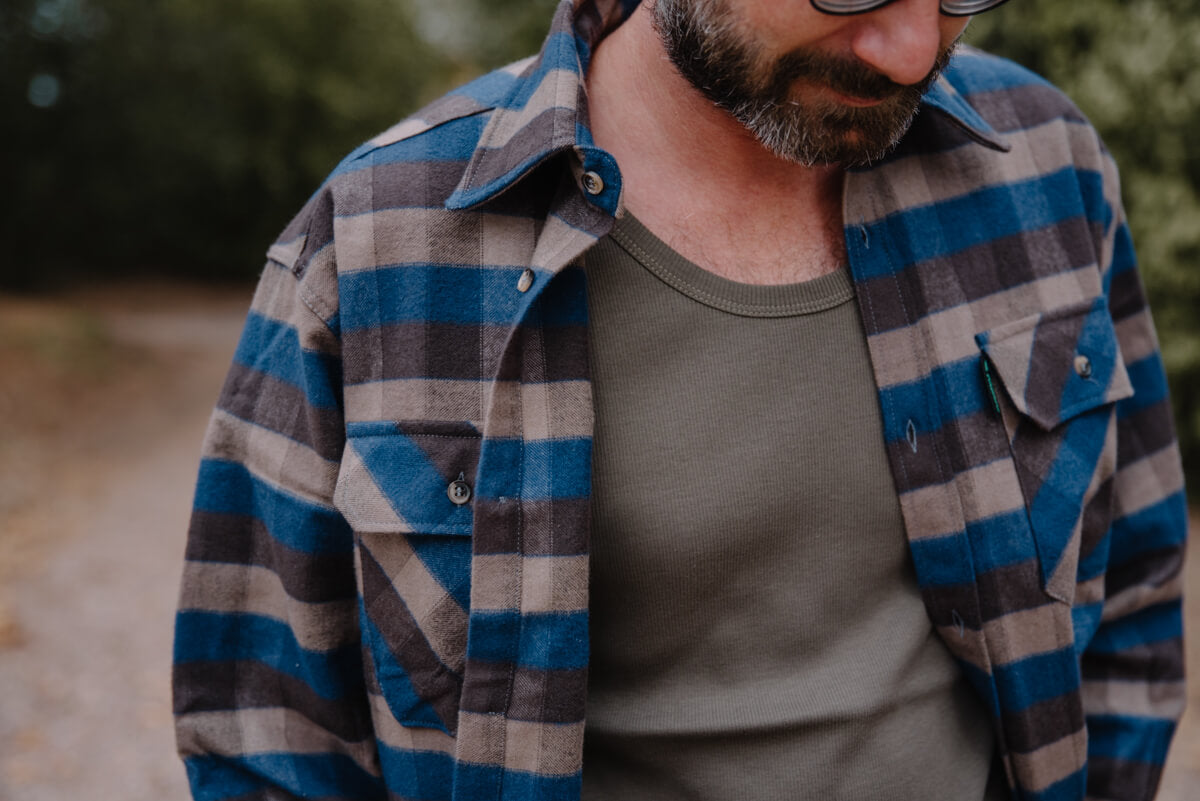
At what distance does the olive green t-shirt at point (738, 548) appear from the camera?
1521mm

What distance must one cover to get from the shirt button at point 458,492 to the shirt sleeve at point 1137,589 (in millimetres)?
1160

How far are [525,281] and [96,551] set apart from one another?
6289 mm

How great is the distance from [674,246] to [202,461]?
31.9 inches

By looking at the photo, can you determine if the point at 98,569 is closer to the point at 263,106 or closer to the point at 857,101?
the point at 857,101

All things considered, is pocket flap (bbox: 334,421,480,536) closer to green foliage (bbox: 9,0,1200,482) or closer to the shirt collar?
the shirt collar

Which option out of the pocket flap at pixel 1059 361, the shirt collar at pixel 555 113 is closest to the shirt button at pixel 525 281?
the shirt collar at pixel 555 113

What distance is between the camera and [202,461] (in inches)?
64.7

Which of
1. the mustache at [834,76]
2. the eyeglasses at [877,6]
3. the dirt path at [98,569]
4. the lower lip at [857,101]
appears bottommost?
the dirt path at [98,569]

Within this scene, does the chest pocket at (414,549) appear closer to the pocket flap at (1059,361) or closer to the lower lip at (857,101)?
the lower lip at (857,101)

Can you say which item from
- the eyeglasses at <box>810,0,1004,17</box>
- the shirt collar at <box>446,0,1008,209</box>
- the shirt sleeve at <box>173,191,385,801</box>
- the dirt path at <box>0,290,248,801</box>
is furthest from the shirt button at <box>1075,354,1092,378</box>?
the dirt path at <box>0,290,248,801</box>

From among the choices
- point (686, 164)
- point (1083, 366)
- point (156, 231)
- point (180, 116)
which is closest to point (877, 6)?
point (686, 164)

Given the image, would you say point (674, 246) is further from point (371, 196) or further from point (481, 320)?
point (371, 196)

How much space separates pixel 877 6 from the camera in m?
1.36

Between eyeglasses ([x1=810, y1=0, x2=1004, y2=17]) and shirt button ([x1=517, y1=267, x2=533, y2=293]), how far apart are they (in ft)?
1.71
